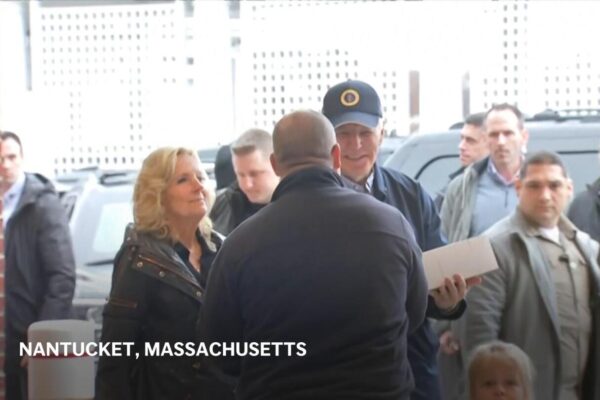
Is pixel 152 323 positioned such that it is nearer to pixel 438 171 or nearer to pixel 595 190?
pixel 595 190

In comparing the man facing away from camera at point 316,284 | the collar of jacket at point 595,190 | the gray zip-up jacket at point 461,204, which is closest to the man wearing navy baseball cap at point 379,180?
the man facing away from camera at point 316,284

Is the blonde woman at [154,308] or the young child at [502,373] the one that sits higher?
the blonde woman at [154,308]

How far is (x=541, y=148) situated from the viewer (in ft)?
16.6

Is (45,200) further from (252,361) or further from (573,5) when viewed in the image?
(573,5)

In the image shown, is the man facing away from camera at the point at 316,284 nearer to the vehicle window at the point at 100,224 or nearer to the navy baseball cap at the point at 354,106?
the navy baseball cap at the point at 354,106

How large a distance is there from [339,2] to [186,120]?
1.05 meters

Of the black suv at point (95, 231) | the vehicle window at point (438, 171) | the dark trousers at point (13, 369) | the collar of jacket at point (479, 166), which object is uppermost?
the collar of jacket at point (479, 166)

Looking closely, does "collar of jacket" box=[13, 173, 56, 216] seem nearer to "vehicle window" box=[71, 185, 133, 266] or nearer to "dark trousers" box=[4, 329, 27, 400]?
"dark trousers" box=[4, 329, 27, 400]

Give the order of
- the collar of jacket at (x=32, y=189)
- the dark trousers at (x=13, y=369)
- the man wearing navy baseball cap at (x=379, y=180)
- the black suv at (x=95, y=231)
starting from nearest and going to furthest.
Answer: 1. the man wearing navy baseball cap at (x=379, y=180)
2. the dark trousers at (x=13, y=369)
3. the collar of jacket at (x=32, y=189)
4. the black suv at (x=95, y=231)

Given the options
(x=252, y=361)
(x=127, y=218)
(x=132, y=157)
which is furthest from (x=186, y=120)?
(x=252, y=361)

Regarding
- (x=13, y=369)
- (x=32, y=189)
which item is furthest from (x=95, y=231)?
(x=13, y=369)

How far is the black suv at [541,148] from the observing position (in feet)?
16.5

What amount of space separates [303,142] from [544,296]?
152cm

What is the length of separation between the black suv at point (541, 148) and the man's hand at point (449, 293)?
207cm
